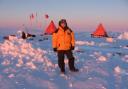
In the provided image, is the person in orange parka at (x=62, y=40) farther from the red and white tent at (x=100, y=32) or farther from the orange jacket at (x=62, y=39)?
the red and white tent at (x=100, y=32)

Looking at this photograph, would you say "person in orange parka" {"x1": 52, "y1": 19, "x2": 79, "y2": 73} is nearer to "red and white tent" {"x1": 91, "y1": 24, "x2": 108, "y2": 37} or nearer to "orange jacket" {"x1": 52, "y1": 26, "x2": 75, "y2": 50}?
"orange jacket" {"x1": 52, "y1": 26, "x2": 75, "y2": 50}

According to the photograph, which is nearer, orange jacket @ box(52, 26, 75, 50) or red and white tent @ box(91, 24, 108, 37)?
orange jacket @ box(52, 26, 75, 50)

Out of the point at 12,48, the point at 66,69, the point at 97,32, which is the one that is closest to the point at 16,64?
the point at 66,69

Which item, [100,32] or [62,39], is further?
[100,32]

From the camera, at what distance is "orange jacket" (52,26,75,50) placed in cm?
1205

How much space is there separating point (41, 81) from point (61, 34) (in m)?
1.92

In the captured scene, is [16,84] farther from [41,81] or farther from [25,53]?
[25,53]

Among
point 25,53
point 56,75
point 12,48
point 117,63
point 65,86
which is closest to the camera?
point 65,86

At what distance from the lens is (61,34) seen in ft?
39.6

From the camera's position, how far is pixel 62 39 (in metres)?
12.1

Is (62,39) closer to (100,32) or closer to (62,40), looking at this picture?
(62,40)

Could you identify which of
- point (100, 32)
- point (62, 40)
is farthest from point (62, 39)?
point (100, 32)

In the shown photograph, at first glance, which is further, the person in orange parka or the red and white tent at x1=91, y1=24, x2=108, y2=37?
the red and white tent at x1=91, y1=24, x2=108, y2=37

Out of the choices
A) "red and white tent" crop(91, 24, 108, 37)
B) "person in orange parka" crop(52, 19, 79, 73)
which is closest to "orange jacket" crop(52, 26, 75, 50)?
"person in orange parka" crop(52, 19, 79, 73)
